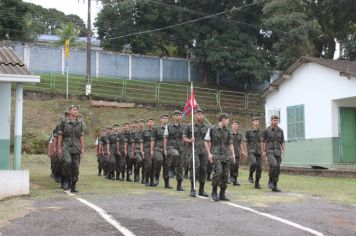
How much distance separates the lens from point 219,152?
11531 mm

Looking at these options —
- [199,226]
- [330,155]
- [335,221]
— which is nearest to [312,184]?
[330,155]

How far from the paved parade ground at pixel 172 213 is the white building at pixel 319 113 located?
8453 millimetres

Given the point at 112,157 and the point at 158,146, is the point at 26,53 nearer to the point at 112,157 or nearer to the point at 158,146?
the point at 112,157

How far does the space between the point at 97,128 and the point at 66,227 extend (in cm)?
2166

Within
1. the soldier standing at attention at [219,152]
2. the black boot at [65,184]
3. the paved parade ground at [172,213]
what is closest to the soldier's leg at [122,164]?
the black boot at [65,184]

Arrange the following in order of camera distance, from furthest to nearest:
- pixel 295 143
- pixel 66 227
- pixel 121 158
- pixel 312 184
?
pixel 295 143, pixel 121 158, pixel 312 184, pixel 66 227

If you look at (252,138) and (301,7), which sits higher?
(301,7)

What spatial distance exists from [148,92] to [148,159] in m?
20.3

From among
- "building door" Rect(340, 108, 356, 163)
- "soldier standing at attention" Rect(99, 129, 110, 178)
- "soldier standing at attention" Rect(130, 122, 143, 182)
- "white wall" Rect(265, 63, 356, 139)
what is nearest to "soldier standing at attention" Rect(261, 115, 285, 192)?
"soldier standing at attention" Rect(130, 122, 143, 182)

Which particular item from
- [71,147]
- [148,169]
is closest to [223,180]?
[71,147]

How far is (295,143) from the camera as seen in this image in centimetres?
2309

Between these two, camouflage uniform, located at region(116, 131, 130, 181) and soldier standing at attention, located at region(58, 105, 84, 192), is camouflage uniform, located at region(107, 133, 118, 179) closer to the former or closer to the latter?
camouflage uniform, located at region(116, 131, 130, 181)

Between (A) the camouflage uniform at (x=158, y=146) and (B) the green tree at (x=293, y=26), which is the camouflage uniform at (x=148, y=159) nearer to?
(A) the camouflage uniform at (x=158, y=146)

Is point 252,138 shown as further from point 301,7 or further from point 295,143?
point 301,7
